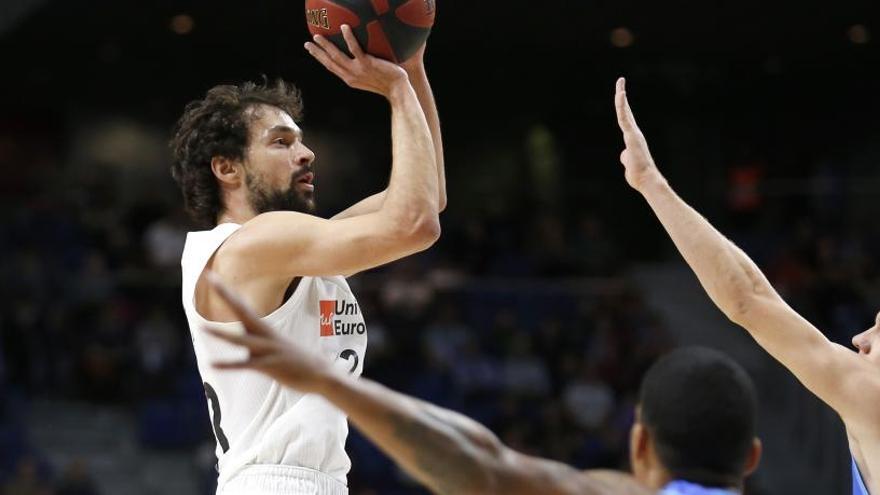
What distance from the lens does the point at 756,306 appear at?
3.82 meters

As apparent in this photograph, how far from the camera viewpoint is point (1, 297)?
12.0 m

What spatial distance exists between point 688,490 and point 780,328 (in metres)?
1.66

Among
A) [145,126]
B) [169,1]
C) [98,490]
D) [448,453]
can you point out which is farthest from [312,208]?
[145,126]

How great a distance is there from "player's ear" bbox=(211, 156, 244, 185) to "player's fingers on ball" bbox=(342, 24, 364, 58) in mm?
520

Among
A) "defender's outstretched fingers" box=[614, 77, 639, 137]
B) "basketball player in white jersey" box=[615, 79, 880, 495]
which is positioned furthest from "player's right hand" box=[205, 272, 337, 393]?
"defender's outstretched fingers" box=[614, 77, 639, 137]

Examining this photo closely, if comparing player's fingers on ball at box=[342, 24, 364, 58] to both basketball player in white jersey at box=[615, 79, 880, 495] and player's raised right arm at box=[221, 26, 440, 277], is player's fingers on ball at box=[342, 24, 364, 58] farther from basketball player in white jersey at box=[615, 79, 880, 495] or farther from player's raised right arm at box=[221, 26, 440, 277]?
basketball player in white jersey at box=[615, 79, 880, 495]

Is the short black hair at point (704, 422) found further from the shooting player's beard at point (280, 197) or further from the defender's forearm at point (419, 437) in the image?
the shooting player's beard at point (280, 197)

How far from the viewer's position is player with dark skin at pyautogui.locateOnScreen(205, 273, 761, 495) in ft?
7.38

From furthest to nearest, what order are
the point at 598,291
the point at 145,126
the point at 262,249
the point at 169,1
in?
the point at 145,126
the point at 598,291
the point at 169,1
the point at 262,249

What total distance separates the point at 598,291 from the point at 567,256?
0.86 m

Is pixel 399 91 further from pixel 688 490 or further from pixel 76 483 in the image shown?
pixel 76 483

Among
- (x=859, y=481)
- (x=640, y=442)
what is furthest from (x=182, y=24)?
(x=640, y=442)

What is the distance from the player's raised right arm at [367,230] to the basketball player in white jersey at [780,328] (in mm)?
771

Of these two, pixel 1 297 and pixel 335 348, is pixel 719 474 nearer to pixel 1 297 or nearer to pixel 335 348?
pixel 335 348
